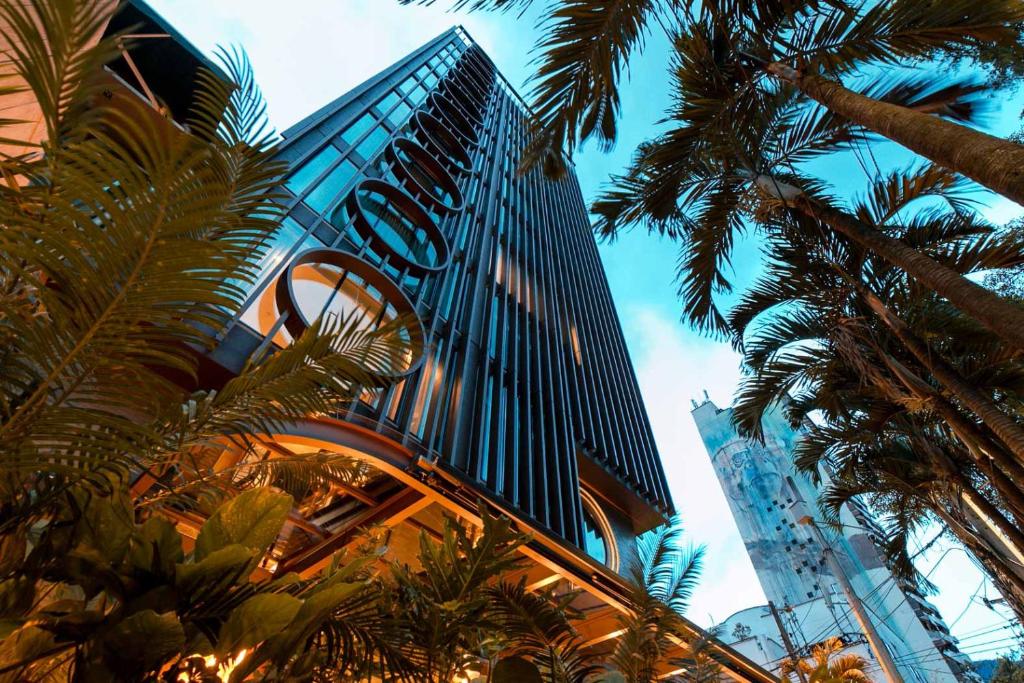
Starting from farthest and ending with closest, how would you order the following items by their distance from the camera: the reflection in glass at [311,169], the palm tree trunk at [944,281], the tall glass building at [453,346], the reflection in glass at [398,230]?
the reflection in glass at [398,230]
the reflection in glass at [311,169]
the tall glass building at [453,346]
the palm tree trunk at [944,281]

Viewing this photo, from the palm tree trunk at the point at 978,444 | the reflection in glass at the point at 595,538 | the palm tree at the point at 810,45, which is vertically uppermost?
the reflection in glass at the point at 595,538

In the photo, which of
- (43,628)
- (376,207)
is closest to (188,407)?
(43,628)

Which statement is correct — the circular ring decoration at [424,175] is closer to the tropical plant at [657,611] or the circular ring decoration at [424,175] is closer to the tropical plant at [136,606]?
the tropical plant at [657,611]

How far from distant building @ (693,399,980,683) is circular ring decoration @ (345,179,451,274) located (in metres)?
21.3

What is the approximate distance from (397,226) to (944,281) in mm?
8927

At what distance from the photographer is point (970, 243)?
15.6 ft

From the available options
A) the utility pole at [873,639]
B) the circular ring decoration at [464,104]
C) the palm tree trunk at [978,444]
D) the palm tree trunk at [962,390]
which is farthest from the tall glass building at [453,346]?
the palm tree trunk at [962,390]

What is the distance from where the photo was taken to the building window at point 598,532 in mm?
11055

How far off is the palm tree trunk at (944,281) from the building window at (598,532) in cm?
825

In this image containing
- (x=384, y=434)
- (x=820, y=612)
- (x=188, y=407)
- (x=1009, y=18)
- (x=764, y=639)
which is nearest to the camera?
(x=188, y=407)

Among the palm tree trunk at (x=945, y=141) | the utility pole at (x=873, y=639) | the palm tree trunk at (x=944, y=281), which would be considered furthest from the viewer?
the utility pole at (x=873, y=639)

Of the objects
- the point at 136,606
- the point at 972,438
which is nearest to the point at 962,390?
the point at 972,438

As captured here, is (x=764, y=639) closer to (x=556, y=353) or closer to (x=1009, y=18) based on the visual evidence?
(x=556, y=353)

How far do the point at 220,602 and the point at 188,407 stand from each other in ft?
2.54
